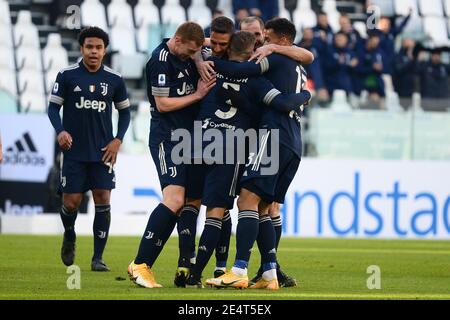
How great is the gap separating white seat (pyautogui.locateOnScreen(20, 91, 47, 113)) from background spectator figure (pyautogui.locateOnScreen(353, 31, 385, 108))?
5838mm

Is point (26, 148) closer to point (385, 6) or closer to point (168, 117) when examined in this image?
point (385, 6)

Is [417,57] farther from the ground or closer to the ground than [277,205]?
farther from the ground

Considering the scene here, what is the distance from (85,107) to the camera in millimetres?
12062

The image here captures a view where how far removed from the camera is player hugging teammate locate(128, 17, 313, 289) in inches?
376

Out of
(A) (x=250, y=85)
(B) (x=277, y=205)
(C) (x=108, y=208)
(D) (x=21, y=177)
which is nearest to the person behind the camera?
(A) (x=250, y=85)

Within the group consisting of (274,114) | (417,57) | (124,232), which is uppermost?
(417,57)

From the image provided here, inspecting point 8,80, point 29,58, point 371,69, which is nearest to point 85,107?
point 8,80

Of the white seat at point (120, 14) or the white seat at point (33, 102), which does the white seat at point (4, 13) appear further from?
the white seat at point (33, 102)

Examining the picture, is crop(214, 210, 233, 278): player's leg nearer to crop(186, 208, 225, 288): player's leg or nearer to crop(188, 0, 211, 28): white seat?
crop(186, 208, 225, 288): player's leg

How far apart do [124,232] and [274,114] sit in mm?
10198

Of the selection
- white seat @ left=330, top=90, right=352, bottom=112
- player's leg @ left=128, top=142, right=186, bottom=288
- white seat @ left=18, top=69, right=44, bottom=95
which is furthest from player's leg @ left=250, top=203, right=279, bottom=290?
white seat @ left=18, top=69, right=44, bottom=95
